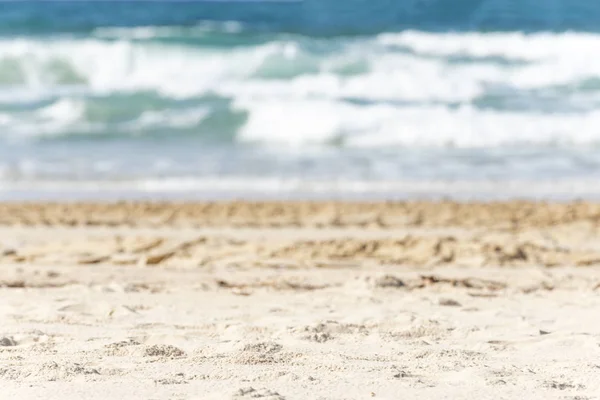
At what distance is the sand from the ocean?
62.6 inches

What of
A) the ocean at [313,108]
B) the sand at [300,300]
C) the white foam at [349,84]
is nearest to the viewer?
the sand at [300,300]

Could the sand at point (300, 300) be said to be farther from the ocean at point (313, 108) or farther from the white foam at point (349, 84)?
the white foam at point (349, 84)

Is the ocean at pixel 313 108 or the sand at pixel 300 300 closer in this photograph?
the sand at pixel 300 300

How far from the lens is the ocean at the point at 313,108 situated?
1059cm

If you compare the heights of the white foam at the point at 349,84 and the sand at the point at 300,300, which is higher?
the white foam at the point at 349,84

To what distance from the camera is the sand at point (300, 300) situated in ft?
10.7

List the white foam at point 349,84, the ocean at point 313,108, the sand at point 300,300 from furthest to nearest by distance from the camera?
the white foam at point 349,84, the ocean at point 313,108, the sand at point 300,300

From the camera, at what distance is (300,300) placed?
4.98 meters

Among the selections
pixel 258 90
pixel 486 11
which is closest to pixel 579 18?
pixel 486 11

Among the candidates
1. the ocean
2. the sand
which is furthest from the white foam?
the sand

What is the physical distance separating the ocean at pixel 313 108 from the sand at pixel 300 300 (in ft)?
5.22

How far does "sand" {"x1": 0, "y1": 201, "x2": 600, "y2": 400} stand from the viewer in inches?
129

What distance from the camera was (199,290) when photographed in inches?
207

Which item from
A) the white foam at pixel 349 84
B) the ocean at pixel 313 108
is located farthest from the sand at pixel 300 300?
the white foam at pixel 349 84
